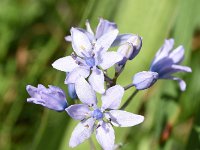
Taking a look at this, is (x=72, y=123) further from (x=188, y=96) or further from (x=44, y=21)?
(x=44, y=21)

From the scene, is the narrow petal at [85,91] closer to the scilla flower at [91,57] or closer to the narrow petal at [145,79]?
the scilla flower at [91,57]

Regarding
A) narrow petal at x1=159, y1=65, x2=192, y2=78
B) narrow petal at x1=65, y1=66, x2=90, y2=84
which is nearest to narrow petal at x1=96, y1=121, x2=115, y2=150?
narrow petal at x1=65, y1=66, x2=90, y2=84

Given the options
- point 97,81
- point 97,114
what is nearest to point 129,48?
point 97,81

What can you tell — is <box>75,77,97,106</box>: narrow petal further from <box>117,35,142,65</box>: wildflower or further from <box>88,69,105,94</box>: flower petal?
<box>117,35,142,65</box>: wildflower

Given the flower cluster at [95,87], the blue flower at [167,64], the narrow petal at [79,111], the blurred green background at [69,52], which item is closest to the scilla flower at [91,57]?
the flower cluster at [95,87]

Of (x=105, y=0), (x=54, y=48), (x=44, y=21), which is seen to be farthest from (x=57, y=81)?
(x=44, y=21)

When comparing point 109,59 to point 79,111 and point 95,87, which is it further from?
point 79,111
